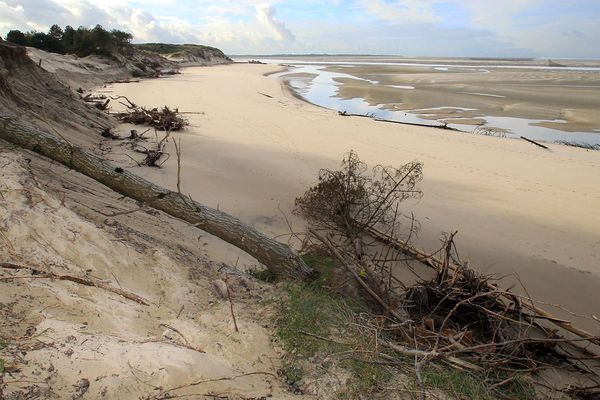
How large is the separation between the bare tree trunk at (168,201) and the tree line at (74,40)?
30.7 meters

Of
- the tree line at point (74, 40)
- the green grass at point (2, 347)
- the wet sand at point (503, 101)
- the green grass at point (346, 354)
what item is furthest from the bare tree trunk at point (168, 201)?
the tree line at point (74, 40)

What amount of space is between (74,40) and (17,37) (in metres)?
3.84

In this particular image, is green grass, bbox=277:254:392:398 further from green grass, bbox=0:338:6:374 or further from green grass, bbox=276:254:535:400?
green grass, bbox=0:338:6:374

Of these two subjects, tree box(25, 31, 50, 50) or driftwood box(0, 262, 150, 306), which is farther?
tree box(25, 31, 50, 50)

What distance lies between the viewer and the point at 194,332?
3031 millimetres

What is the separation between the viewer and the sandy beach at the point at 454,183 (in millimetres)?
5531

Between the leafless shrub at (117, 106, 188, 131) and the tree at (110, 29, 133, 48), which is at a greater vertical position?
the tree at (110, 29, 133, 48)

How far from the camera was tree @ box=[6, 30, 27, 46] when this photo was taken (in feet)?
98.7

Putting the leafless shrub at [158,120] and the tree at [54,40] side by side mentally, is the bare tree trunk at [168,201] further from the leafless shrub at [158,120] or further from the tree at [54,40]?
the tree at [54,40]

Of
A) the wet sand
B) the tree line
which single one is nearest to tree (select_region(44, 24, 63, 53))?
the tree line

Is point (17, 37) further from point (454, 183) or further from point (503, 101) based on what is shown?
point (454, 183)

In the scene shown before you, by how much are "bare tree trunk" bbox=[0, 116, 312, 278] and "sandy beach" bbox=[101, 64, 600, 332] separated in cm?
73

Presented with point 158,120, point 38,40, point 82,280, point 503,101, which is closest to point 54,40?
point 38,40

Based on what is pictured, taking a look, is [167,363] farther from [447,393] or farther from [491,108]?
[491,108]
